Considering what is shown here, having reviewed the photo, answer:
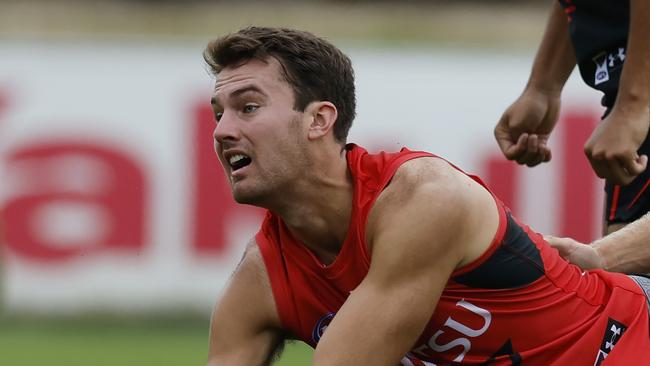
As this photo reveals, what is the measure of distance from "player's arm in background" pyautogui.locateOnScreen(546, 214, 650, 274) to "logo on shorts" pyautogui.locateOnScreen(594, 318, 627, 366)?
0.29m

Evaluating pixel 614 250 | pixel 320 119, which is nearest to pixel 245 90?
pixel 320 119

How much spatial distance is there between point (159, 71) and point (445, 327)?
686cm

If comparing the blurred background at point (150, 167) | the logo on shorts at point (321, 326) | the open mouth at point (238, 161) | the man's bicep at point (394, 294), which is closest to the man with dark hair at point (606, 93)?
the man's bicep at point (394, 294)

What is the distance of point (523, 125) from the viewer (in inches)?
206

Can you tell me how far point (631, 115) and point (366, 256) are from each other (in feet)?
3.22

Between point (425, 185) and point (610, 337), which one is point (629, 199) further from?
point (425, 185)

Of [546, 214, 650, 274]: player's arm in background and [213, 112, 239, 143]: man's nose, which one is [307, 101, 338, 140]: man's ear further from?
[546, 214, 650, 274]: player's arm in background

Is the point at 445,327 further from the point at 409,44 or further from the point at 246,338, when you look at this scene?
the point at 409,44

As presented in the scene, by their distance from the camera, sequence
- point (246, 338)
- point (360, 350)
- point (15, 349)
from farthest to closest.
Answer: point (15, 349) < point (246, 338) < point (360, 350)

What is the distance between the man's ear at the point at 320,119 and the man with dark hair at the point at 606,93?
0.84m

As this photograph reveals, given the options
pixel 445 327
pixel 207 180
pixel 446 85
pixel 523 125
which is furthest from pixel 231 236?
pixel 445 327

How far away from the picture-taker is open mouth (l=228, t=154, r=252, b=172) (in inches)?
169

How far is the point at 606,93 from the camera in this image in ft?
16.1

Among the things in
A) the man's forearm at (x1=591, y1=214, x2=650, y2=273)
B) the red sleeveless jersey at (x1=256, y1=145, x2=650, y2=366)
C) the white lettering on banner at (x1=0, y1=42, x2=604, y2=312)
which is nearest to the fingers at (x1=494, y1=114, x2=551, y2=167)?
the man's forearm at (x1=591, y1=214, x2=650, y2=273)
